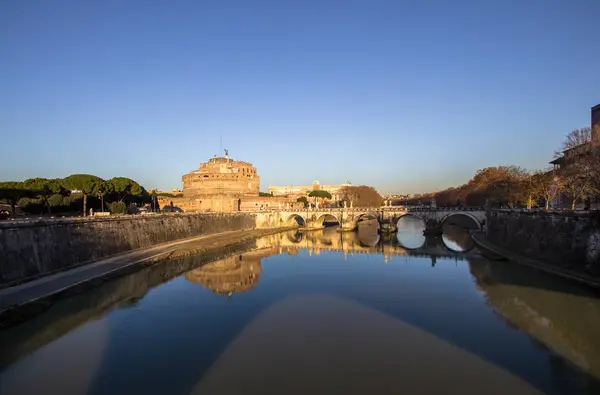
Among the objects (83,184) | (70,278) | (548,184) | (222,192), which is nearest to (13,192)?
(83,184)

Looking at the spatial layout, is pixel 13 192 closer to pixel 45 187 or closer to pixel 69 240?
pixel 45 187

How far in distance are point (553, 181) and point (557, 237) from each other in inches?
384

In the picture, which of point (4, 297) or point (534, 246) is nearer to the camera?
point (4, 297)

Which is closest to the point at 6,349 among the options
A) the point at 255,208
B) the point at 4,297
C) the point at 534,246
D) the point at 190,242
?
the point at 4,297

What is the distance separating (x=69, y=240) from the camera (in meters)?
18.7

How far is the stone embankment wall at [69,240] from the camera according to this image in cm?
1509

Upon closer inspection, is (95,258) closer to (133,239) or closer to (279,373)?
(133,239)

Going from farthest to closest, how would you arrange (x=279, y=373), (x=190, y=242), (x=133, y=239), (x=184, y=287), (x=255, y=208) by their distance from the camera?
1. (x=255, y=208)
2. (x=190, y=242)
3. (x=133, y=239)
4. (x=184, y=287)
5. (x=279, y=373)

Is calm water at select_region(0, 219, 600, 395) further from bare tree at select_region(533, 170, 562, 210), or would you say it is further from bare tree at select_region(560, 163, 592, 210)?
bare tree at select_region(533, 170, 562, 210)

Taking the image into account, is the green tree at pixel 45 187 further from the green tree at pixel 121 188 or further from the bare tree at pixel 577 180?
the bare tree at pixel 577 180

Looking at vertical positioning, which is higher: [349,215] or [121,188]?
[121,188]

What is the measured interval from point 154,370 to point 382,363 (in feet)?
16.3

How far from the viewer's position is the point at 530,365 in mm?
9195

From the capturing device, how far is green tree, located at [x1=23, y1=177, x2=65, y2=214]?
28225 mm
